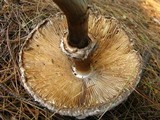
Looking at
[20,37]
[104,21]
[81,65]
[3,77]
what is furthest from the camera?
[20,37]

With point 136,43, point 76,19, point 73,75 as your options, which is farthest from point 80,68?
point 136,43

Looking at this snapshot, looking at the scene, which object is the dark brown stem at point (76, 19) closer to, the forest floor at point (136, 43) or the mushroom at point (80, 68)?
the mushroom at point (80, 68)

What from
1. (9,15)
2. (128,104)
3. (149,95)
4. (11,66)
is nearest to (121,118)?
(128,104)

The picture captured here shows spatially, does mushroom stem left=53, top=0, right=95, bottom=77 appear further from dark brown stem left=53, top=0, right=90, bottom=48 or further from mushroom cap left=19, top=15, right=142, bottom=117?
mushroom cap left=19, top=15, right=142, bottom=117

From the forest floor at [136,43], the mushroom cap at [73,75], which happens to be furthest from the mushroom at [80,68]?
the forest floor at [136,43]

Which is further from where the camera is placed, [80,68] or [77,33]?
[80,68]

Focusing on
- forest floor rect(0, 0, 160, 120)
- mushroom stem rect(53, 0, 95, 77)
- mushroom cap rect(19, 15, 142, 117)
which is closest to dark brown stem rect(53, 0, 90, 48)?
mushroom stem rect(53, 0, 95, 77)

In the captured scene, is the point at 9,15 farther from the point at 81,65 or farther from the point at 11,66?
the point at 81,65

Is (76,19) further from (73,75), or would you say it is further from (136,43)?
(136,43)
